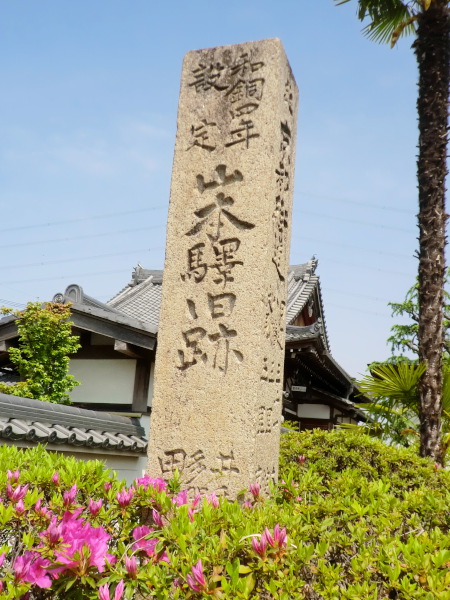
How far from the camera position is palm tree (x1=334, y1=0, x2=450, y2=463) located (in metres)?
6.87

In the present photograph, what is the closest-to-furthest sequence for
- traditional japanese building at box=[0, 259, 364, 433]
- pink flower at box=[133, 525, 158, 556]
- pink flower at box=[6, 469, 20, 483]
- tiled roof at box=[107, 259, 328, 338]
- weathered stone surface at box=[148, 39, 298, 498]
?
pink flower at box=[133, 525, 158, 556] < pink flower at box=[6, 469, 20, 483] < weathered stone surface at box=[148, 39, 298, 498] < traditional japanese building at box=[0, 259, 364, 433] < tiled roof at box=[107, 259, 328, 338]

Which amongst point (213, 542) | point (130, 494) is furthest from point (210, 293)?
point (213, 542)

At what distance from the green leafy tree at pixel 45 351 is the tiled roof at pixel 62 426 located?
2.56 m

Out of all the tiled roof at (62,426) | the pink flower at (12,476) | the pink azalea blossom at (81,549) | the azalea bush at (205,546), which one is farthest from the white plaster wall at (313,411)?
the pink azalea blossom at (81,549)

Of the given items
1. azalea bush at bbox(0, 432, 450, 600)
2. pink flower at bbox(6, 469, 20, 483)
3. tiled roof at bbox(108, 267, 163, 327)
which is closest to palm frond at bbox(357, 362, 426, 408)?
azalea bush at bbox(0, 432, 450, 600)

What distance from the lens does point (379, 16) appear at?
8.73 metres

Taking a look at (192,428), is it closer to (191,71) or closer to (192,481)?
(192,481)

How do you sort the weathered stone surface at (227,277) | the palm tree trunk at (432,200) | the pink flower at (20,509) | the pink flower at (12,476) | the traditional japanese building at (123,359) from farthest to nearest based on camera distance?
the traditional japanese building at (123,359) → the palm tree trunk at (432,200) → the weathered stone surface at (227,277) → the pink flower at (12,476) → the pink flower at (20,509)

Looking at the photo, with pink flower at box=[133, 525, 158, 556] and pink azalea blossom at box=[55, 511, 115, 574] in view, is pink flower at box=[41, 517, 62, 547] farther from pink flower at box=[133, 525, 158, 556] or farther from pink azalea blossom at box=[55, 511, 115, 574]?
pink flower at box=[133, 525, 158, 556]

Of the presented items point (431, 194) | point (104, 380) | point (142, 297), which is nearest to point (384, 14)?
point (431, 194)

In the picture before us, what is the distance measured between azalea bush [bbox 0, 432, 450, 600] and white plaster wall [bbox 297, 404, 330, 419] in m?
14.5

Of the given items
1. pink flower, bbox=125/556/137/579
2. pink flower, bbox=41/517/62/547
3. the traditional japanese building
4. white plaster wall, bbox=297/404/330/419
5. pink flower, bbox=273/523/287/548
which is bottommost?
pink flower, bbox=125/556/137/579

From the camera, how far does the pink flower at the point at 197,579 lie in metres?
1.87

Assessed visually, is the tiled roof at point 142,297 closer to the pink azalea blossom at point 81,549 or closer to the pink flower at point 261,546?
the pink azalea blossom at point 81,549
